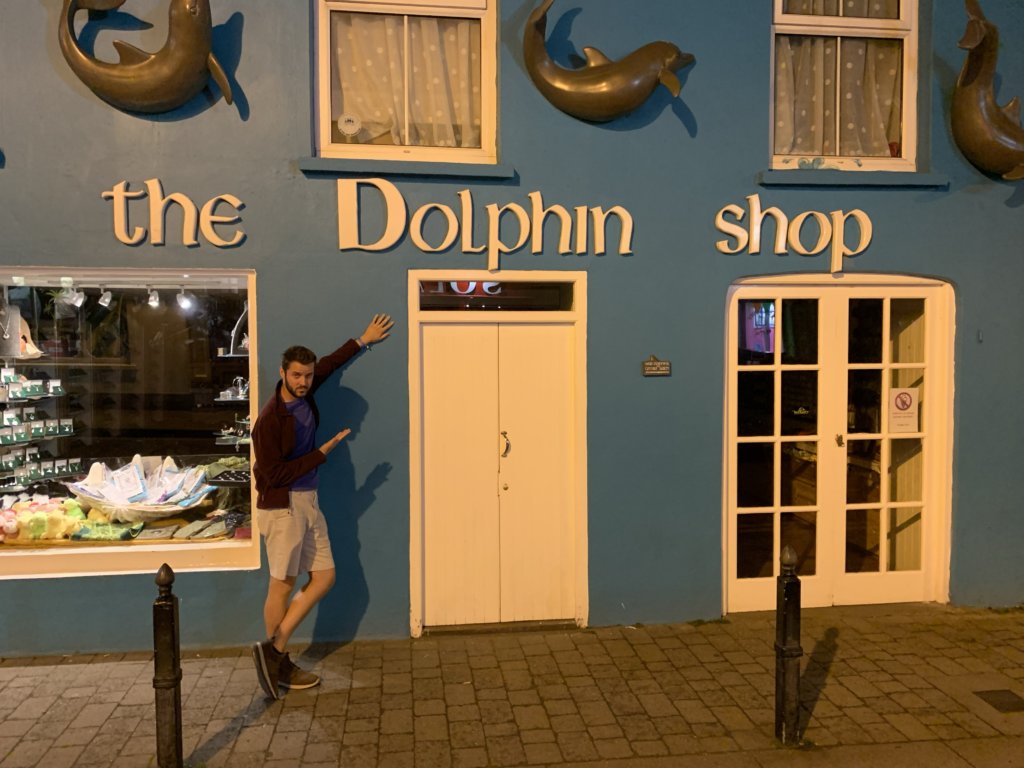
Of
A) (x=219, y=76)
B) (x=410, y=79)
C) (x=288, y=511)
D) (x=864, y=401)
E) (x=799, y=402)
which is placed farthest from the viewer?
(x=864, y=401)

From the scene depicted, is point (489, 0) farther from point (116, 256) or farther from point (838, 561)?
point (838, 561)

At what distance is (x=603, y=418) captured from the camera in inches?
220

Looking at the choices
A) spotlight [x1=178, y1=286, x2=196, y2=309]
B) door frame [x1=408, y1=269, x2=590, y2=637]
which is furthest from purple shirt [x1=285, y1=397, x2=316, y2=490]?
spotlight [x1=178, y1=286, x2=196, y2=309]

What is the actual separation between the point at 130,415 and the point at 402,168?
103 inches

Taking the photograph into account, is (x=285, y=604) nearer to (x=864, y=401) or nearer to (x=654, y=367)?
(x=654, y=367)

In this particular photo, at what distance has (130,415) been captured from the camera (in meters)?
5.57

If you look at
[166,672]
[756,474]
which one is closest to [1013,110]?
[756,474]

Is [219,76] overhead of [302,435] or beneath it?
overhead

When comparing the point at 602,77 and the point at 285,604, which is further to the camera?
the point at 602,77

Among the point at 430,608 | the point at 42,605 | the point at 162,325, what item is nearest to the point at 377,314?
the point at 162,325

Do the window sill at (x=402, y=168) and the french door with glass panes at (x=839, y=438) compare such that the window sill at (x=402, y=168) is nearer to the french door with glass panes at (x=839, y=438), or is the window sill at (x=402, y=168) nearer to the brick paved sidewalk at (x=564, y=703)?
the french door with glass panes at (x=839, y=438)

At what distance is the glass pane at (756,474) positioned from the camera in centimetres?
589

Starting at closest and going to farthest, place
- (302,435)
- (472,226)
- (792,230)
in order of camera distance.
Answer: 1. (302,435)
2. (472,226)
3. (792,230)

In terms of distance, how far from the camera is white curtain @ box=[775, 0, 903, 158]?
19.5 ft
